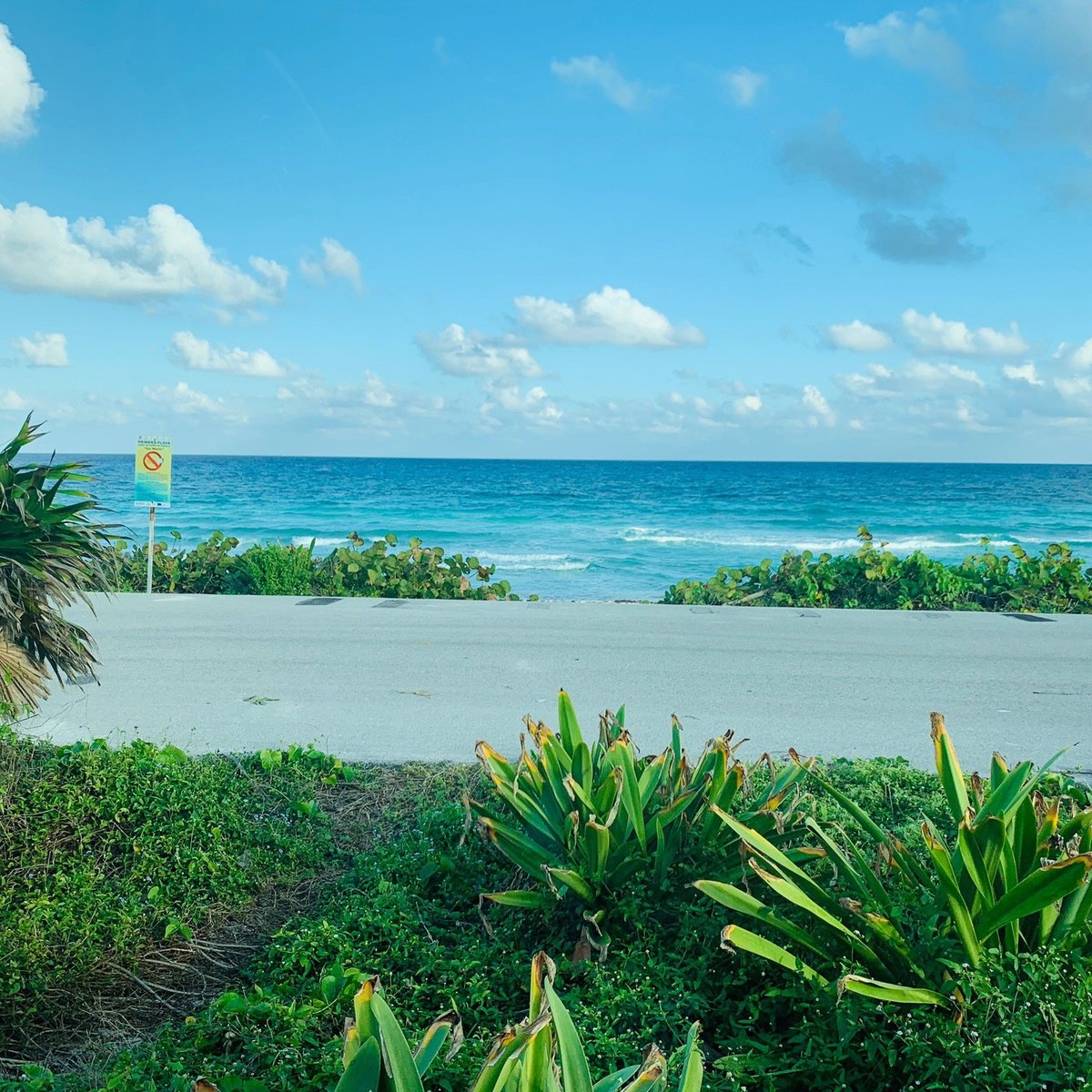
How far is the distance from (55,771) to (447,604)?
20.9ft

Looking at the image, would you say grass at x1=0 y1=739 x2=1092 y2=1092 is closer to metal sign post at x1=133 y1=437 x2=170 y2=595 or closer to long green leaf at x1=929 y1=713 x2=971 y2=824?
long green leaf at x1=929 y1=713 x2=971 y2=824

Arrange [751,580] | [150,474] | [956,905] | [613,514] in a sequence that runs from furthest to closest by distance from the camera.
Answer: [613,514] < [751,580] < [150,474] < [956,905]

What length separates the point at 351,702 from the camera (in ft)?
20.9

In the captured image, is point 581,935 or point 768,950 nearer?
point 768,950

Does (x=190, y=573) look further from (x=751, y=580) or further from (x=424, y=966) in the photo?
(x=424, y=966)

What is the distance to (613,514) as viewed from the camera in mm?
42906

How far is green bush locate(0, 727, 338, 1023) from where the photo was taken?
3312mm

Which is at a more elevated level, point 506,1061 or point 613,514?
point 613,514

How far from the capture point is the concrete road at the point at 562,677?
5703mm

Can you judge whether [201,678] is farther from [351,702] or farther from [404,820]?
[404,820]

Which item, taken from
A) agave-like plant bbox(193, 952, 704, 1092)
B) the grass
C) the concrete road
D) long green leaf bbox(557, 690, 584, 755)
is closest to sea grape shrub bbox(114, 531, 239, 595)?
the concrete road

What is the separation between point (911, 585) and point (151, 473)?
28.8 feet

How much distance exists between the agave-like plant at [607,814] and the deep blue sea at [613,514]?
44.1 feet

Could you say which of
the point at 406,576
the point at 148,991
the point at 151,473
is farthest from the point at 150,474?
the point at 148,991
